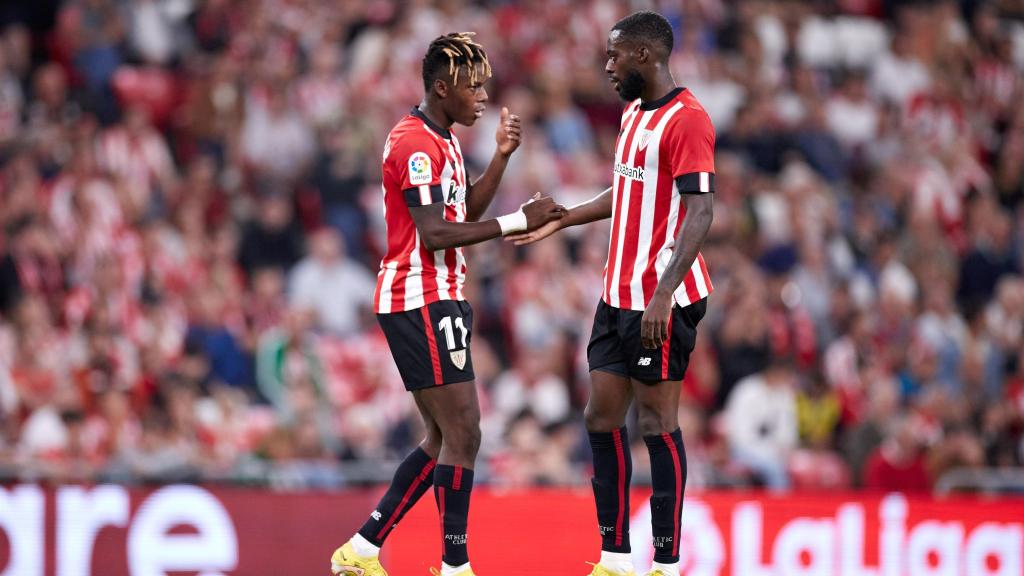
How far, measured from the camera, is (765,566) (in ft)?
35.8

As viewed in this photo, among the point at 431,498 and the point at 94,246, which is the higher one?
the point at 94,246

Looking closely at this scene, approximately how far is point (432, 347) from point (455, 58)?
1432 millimetres

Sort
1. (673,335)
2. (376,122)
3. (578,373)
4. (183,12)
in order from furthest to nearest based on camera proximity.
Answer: (183,12)
(376,122)
(578,373)
(673,335)

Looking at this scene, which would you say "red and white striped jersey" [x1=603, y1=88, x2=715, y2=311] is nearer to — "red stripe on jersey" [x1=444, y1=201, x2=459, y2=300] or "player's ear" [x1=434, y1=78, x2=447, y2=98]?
"red stripe on jersey" [x1=444, y1=201, x2=459, y2=300]

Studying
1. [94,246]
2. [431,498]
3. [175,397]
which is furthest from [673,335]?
[94,246]

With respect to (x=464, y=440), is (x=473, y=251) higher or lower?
higher

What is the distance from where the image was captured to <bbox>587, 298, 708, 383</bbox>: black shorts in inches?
289

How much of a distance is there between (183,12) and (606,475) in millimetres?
10670

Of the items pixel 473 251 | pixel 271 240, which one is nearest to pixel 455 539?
pixel 473 251

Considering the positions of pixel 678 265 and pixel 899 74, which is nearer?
pixel 678 265

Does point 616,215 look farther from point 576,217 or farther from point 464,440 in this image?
point 464,440

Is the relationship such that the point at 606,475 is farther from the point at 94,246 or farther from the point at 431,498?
the point at 94,246

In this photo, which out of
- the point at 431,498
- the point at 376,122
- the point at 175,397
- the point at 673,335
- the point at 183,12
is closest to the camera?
the point at 673,335

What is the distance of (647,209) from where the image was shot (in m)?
7.39
